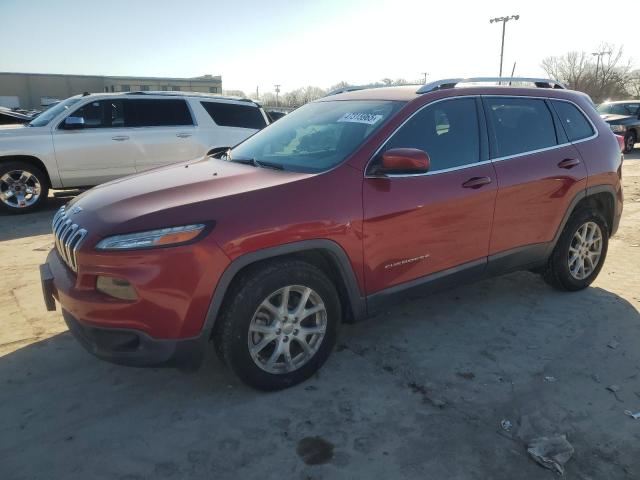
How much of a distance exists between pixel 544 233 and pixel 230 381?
8.93 ft

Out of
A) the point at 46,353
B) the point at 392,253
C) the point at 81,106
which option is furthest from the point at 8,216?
the point at 392,253

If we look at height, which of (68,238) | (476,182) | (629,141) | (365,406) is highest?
(476,182)

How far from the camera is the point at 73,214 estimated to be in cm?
304

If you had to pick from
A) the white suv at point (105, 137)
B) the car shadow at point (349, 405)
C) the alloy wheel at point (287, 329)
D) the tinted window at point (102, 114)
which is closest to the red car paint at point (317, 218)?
the alloy wheel at point (287, 329)

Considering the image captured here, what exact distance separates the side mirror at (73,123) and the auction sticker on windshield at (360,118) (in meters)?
5.56

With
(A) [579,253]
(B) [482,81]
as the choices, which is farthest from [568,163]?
(B) [482,81]

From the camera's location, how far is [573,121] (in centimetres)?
437

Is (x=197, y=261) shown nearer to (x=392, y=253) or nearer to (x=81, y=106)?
(x=392, y=253)

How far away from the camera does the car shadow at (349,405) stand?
2459 mm

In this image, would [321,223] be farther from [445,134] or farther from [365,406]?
[445,134]

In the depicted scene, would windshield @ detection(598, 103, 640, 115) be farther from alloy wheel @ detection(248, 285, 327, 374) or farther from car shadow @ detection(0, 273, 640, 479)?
Result: alloy wheel @ detection(248, 285, 327, 374)

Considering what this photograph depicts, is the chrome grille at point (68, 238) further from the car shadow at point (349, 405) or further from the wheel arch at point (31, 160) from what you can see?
the wheel arch at point (31, 160)

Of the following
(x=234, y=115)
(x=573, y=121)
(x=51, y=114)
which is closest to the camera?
(x=573, y=121)

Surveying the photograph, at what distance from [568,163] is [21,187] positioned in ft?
24.7
